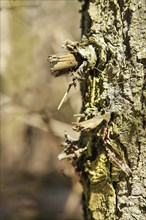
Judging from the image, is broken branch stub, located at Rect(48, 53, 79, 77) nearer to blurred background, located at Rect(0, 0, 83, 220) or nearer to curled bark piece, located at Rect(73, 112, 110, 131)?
curled bark piece, located at Rect(73, 112, 110, 131)

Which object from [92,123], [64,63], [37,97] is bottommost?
[92,123]

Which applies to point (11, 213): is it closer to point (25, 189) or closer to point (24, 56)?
point (25, 189)

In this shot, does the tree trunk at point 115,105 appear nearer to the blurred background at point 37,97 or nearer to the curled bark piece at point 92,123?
the curled bark piece at point 92,123

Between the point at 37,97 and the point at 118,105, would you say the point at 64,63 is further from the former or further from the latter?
the point at 37,97

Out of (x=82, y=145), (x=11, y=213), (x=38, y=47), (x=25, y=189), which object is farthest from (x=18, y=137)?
(x=82, y=145)

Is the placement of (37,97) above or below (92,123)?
above

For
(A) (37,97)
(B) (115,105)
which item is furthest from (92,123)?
(A) (37,97)

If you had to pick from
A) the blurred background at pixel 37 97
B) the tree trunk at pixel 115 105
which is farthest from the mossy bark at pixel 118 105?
the blurred background at pixel 37 97

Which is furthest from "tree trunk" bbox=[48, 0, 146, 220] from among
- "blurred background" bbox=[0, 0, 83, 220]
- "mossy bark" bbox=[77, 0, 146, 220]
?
"blurred background" bbox=[0, 0, 83, 220]
